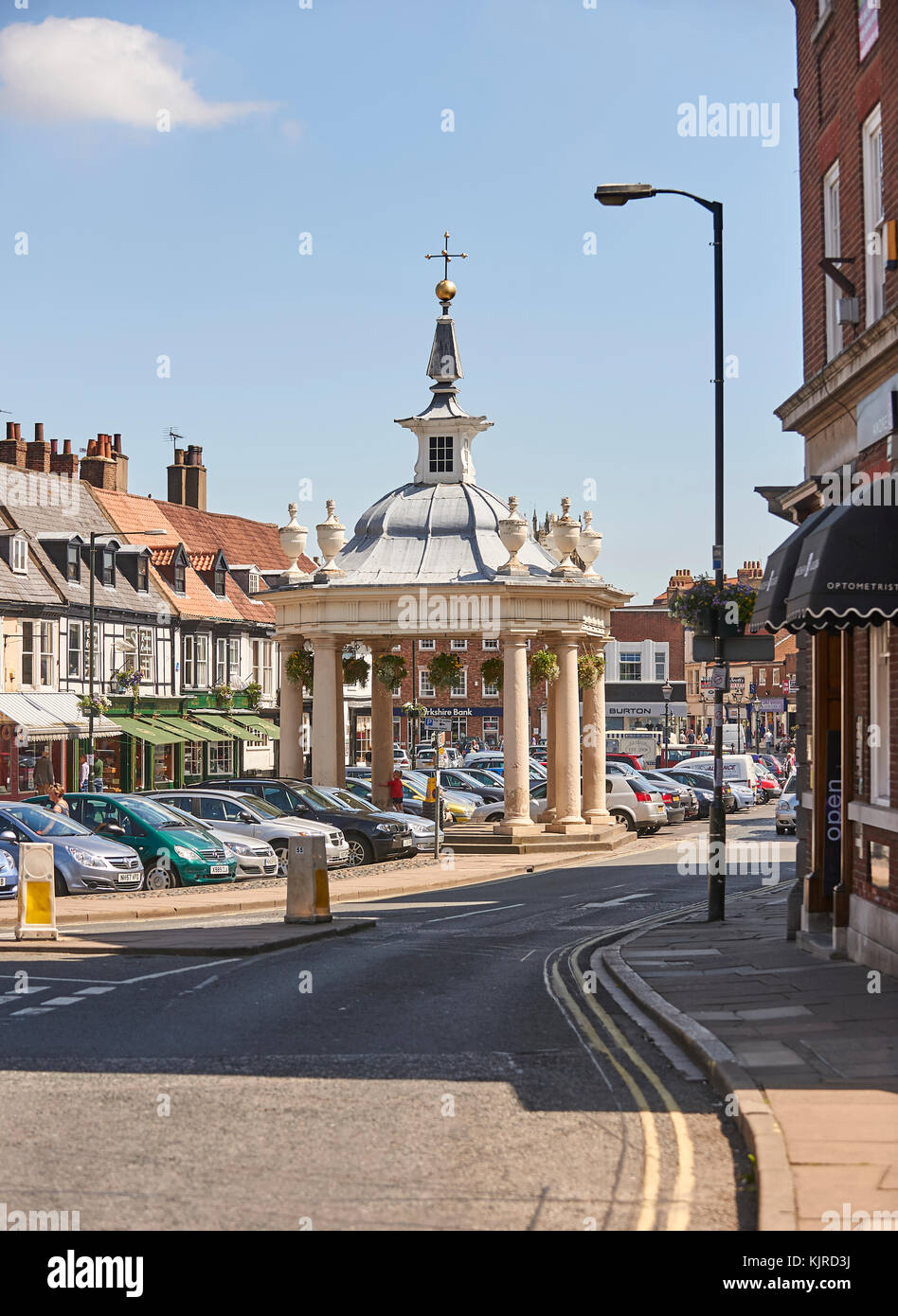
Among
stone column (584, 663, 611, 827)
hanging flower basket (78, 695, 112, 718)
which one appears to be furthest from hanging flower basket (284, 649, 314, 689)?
hanging flower basket (78, 695, 112, 718)

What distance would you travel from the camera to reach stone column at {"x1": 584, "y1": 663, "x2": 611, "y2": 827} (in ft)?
124

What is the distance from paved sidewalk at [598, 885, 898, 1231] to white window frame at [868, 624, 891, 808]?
1.80 metres

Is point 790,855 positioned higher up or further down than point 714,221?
further down

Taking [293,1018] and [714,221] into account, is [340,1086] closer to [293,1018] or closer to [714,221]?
[293,1018]

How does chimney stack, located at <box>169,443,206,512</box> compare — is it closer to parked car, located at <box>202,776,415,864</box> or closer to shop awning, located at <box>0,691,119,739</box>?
shop awning, located at <box>0,691,119,739</box>

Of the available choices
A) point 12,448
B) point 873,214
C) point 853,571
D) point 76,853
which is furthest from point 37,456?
point 853,571

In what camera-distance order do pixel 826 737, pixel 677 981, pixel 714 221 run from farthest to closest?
1. pixel 714 221
2. pixel 826 737
3. pixel 677 981

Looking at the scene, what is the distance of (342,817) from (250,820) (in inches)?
110

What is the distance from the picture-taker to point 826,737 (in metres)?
17.7

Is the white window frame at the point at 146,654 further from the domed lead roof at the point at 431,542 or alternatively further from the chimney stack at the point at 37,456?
the domed lead roof at the point at 431,542

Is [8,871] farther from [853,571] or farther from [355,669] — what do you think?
[355,669]

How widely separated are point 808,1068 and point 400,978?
565 cm
